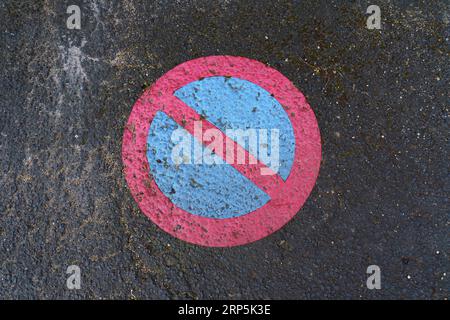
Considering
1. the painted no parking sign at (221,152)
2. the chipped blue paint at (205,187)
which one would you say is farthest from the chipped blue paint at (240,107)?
the chipped blue paint at (205,187)

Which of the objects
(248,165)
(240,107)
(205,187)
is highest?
(240,107)

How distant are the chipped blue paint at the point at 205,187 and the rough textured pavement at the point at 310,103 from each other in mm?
238

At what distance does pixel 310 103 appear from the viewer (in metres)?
2.71

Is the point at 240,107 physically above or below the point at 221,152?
above

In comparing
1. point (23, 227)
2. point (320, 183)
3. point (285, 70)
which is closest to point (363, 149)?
point (320, 183)

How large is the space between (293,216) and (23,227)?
179 cm

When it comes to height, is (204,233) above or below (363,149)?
below

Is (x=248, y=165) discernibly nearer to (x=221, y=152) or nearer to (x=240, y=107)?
(x=221, y=152)

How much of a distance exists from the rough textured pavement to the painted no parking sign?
0.29 feet

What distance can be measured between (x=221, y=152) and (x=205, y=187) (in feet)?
0.83

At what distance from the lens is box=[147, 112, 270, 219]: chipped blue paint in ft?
8.56

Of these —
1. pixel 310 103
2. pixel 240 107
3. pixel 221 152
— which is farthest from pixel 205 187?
pixel 310 103

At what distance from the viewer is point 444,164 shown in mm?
2672
